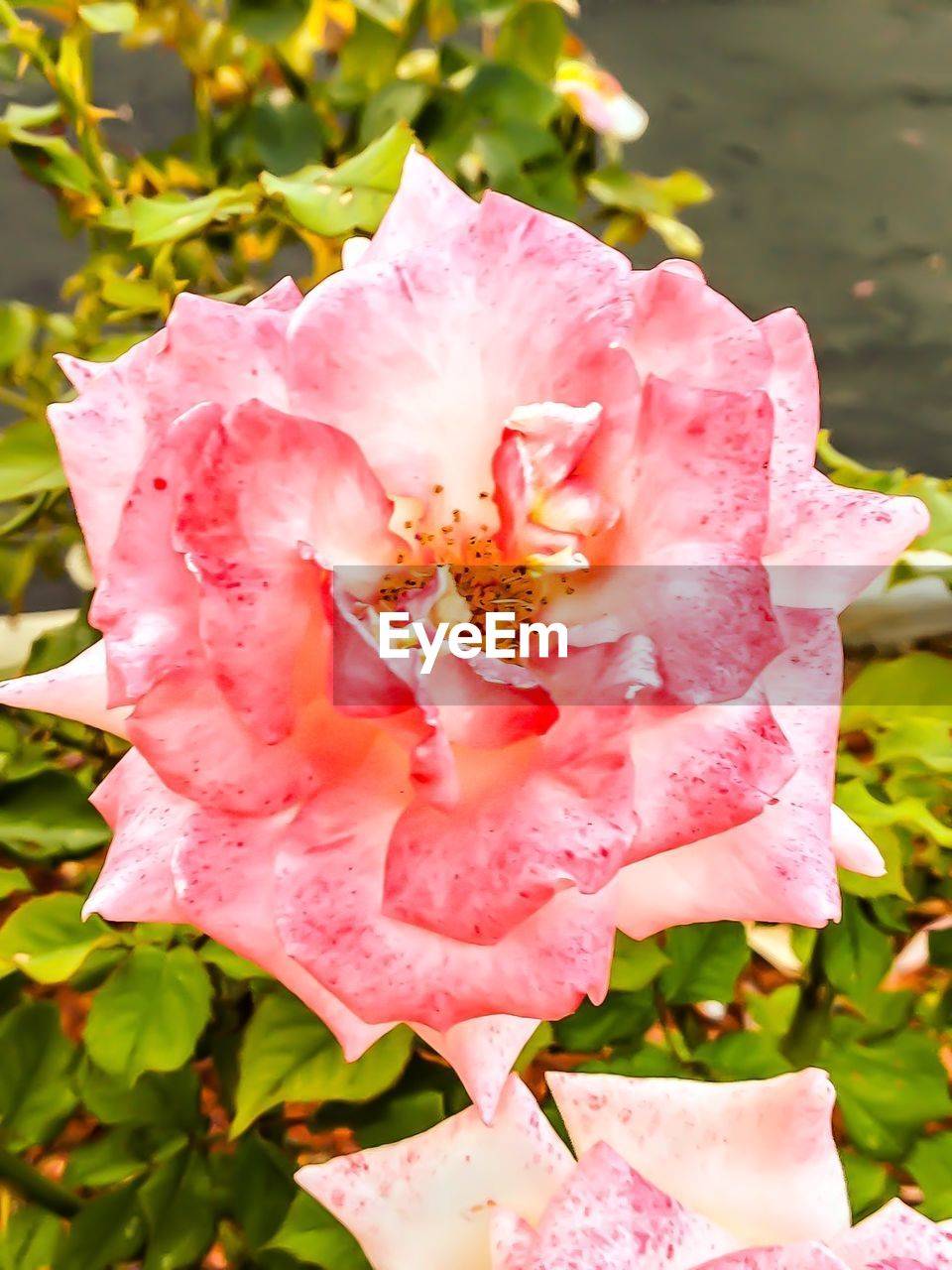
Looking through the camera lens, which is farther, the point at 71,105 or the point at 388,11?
the point at 388,11

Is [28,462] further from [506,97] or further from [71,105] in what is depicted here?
[506,97]

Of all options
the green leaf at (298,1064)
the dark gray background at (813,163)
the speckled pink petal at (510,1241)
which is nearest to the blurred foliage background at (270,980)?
the green leaf at (298,1064)

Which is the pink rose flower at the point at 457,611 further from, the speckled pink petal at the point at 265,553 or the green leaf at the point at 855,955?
the green leaf at the point at 855,955

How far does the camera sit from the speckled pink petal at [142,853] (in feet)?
0.75

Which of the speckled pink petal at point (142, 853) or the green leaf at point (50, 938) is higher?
the speckled pink petal at point (142, 853)

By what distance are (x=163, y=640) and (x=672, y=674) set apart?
11 centimetres

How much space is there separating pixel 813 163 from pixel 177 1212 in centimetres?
109

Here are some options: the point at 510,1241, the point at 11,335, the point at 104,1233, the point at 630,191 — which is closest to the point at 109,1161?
the point at 104,1233

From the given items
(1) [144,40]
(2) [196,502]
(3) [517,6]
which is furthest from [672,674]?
(1) [144,40]

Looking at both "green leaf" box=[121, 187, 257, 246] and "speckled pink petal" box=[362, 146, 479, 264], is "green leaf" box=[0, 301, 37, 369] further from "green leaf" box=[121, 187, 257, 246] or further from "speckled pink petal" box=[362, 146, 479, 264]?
"speckled pink petal" box=[362, 146, 479, 264]

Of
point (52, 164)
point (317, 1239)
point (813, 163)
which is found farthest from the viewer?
point (813, 163)

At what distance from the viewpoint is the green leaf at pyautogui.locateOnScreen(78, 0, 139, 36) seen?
0.47 meters

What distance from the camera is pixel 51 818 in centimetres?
39

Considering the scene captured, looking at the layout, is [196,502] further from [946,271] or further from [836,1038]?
[946,271]
